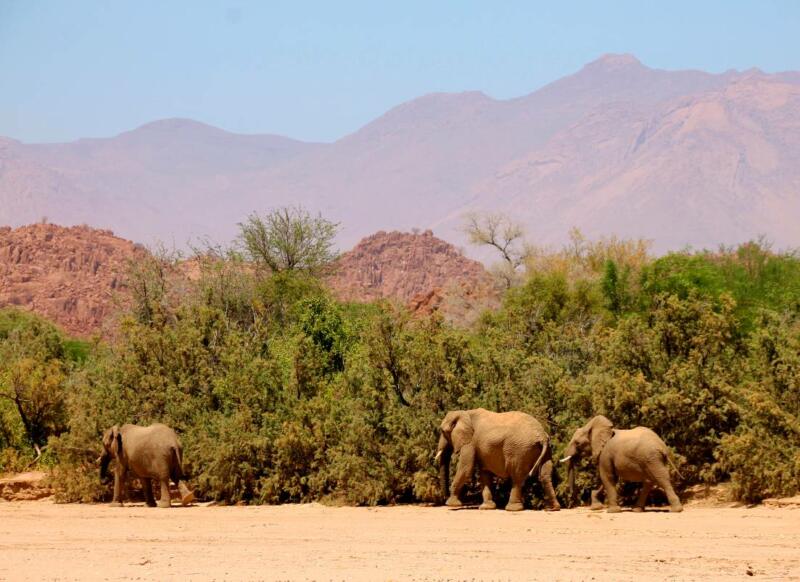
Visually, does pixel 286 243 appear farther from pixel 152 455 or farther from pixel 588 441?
pixel 588 441

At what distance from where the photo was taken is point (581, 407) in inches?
901

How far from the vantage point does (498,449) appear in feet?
68.7

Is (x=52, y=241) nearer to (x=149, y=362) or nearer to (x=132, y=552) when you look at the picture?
(x=149, y=362)

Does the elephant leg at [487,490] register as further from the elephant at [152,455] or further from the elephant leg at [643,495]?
the elephant at [152,455]

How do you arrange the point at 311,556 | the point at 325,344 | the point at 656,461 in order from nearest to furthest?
the point at 311,556 → the point at 656,461 → the point at 325,344

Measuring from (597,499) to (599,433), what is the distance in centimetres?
123

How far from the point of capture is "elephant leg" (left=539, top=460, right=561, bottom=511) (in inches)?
819

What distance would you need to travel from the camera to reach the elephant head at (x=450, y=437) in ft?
69.8

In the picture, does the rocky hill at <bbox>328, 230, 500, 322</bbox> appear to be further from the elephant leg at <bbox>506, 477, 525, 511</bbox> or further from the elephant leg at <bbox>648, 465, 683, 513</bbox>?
the elephant leg at <bbox>648, 465, 683, 513</bbox>

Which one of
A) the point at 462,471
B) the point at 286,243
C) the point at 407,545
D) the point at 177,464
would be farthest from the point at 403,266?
the point at 407,545

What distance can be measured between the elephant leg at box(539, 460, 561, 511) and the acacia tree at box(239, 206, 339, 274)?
113 ft

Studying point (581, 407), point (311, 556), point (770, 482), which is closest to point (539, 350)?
point (581, 407)

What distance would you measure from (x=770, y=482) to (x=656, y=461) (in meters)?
1.84

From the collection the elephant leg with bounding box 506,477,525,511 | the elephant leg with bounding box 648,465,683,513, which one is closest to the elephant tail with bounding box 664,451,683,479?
the elephant leg with bounding box 648,465,683,513
